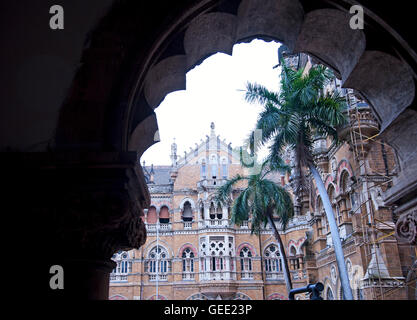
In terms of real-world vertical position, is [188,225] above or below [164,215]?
below

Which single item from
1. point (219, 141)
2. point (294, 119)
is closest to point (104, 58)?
point (294, 119)

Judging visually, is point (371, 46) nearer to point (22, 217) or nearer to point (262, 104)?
point (22, 217)

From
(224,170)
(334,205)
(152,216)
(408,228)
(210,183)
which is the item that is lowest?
(408,228)

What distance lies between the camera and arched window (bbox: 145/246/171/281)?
35.2m

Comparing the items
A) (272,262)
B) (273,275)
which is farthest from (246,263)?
(273,275)

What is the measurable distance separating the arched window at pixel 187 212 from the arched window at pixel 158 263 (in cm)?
371

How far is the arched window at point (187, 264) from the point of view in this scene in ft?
115

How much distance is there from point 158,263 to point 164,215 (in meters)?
4.64

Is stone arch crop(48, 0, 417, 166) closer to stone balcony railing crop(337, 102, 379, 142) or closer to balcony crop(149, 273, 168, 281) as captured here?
stone balcony railing crop(337, 102, 379, 142)

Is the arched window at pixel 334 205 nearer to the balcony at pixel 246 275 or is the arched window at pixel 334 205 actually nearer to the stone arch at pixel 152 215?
the balcony at pixel 246 275

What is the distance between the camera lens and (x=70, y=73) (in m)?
3.10

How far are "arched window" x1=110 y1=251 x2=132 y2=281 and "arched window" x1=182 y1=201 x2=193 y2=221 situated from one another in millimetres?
6288

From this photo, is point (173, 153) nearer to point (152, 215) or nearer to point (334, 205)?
point (152, 215)

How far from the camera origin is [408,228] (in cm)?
337
